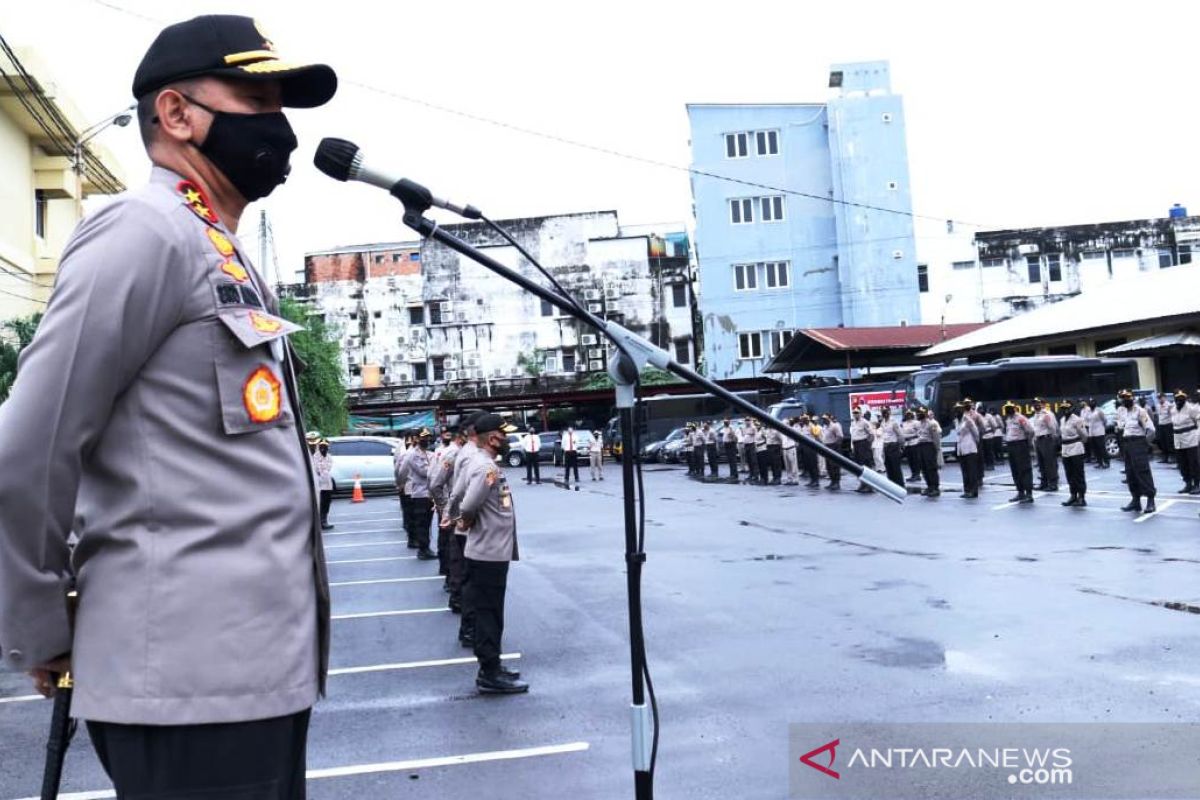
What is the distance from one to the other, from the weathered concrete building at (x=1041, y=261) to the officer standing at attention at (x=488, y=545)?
152ft

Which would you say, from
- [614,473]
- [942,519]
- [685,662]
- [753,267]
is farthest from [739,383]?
[685,662]

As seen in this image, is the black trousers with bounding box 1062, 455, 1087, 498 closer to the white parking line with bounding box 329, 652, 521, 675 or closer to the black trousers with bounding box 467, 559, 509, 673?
the white parking line with bounding box 329, 652, 521, 675

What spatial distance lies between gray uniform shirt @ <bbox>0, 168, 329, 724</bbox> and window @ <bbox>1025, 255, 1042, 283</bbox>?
54.4 meters

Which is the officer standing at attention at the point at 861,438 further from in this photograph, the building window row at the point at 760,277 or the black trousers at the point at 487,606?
the building window row at the point at 760,277

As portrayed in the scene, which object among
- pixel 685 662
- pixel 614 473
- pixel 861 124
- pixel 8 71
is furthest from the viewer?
pixel 861 124

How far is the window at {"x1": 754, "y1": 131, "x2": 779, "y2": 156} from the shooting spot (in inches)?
1940

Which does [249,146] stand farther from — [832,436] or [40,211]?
[40,211]

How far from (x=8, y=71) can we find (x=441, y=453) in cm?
1634

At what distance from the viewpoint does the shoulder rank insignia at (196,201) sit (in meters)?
1.98

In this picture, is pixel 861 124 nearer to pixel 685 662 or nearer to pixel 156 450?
pixel 685 662

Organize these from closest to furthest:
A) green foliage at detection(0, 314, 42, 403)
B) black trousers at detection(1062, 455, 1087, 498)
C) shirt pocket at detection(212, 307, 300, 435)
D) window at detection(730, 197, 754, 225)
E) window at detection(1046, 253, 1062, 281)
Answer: shirt pocket at detection(212, 307, 300, 435), black trousers at detection(1062, 455, 1087, 498), green foliage at detection(0, 314, 42, 403), window at detection(730, 197, 754, 225), window at detection(1046, 253, 1062, 281)

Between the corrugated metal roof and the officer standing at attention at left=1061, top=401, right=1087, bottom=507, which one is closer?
the officer standing at attention at left=1061, top=401, right=1087, bottom=507

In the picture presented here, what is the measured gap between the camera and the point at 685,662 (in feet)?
24.3

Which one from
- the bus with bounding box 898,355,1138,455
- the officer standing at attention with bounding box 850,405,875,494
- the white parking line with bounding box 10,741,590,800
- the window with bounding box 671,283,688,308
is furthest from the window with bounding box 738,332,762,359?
the white parking line with bounding box 10,741,590,800
